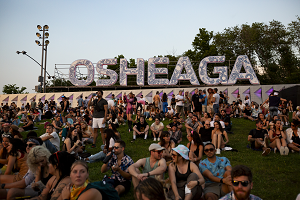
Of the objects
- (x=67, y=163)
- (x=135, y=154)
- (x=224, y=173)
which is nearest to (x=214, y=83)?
(x=135, y=154)

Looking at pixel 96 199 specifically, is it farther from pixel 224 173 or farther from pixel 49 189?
pixel 224 173

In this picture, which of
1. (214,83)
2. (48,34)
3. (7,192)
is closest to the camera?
(7,192)

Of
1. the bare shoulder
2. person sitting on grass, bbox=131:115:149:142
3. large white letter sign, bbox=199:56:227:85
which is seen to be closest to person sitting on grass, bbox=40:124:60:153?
person sitting on grass, bbox=131:115:149:142

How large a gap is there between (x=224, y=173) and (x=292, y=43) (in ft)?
142

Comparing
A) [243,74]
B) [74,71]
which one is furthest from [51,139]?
[74,71]

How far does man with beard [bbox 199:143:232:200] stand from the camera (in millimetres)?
4649

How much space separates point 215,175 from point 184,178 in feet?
2.37

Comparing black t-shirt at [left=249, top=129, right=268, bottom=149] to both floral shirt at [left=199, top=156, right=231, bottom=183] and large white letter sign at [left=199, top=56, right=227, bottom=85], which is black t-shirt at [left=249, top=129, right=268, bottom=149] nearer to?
floral shirt at [left=199, top=156, right=231, bottom=183]

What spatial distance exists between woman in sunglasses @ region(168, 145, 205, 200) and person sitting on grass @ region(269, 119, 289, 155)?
5.17m

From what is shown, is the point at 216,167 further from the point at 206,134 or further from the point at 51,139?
the point at 51,139

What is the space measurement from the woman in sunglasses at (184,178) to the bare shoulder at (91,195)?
5.86 feet

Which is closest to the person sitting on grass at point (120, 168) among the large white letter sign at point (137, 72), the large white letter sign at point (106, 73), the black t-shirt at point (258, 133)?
the black t-shirt at point (258, 133)

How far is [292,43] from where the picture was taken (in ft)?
133

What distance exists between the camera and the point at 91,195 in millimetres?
3100
